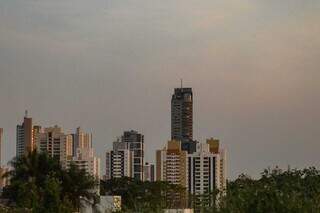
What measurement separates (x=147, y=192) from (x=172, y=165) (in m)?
37.7

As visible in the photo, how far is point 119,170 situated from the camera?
101 metres

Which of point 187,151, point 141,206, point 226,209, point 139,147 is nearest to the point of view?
point 226,209

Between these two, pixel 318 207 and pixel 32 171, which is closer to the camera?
pixel 318 207

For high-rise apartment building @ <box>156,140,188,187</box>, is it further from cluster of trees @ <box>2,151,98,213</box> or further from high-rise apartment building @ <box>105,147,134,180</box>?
cluster of trees @ <box>2,151,98,213</box>

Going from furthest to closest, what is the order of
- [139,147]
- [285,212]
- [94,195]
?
[139,147] → [94,195] → [285,212]

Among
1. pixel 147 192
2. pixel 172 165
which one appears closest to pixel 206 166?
pixel 172 165

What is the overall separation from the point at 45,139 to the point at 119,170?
26.6ft

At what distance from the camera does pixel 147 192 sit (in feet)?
199

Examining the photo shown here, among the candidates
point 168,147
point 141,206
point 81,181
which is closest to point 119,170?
point 168,147

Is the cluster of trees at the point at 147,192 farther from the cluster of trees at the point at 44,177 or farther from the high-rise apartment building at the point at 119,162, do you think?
the high-rise apartment building at the point at 119,162

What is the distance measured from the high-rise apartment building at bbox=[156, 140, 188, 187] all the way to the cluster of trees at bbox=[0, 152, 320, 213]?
65.1ft

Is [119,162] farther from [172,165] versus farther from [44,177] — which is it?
[44,177]

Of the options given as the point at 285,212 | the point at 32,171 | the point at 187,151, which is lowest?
the point at 285,212

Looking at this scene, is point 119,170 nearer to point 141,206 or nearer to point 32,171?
point 32,171
